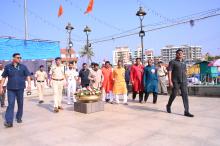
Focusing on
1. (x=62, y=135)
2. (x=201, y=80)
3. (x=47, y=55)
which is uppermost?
(x=47, y=55)

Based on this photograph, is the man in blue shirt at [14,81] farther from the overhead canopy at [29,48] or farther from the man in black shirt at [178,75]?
the overhead canopy at [29,48]

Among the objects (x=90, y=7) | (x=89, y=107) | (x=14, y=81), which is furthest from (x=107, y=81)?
(x=90, y=7)

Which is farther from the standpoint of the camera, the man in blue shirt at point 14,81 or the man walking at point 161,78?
the man walking at point 161,78

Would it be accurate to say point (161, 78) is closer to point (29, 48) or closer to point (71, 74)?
point (71, 74)

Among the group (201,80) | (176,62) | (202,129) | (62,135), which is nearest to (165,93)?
(201,80)

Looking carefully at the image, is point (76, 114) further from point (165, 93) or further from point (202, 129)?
point (165, 93)

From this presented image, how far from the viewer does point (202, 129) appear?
5504 millimetres

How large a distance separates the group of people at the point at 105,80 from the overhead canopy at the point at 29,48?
16.6 ft

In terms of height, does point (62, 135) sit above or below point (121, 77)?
below

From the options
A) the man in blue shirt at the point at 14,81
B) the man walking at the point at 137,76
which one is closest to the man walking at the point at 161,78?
the man walking at the point at 137,76

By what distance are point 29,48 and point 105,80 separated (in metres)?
8.05

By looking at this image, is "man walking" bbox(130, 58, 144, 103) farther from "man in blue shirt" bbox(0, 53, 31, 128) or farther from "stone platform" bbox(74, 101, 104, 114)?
"man in blue shirt" bbox(0, 53, 31, 128)

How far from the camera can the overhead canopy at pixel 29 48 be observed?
15.5 meters

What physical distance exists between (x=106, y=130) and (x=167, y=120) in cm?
164
